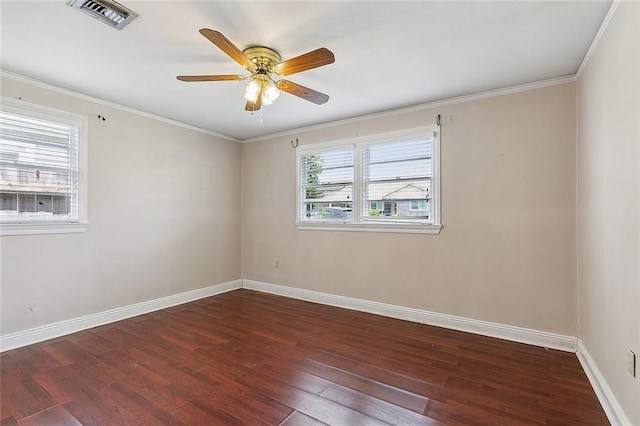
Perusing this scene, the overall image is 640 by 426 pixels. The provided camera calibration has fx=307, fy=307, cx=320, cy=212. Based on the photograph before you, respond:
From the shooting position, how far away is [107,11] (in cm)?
194

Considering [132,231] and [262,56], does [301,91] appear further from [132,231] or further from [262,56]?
[132,231]

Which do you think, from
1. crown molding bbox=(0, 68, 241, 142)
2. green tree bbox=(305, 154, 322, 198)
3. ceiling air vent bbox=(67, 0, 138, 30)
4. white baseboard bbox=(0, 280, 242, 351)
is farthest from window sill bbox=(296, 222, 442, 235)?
ceiling air vent bbox=(67, 0, 138, 30)

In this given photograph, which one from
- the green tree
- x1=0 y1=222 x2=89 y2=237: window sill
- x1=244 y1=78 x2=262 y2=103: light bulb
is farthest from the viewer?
the green tree

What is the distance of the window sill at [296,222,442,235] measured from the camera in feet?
11.6

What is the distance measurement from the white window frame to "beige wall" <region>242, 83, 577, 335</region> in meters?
2.91

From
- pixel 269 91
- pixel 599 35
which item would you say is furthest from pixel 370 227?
pixel 599 35

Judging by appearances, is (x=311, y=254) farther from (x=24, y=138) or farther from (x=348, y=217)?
(x=24, y=138)

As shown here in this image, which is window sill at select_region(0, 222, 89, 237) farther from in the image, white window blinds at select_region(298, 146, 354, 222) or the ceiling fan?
white window blinds at select_region(298, 146, 354, 222)

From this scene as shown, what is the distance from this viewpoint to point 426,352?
9.18ft

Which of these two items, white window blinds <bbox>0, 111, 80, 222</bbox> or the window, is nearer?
white window blinds <bbox>0, 111, 80, 222</bbox>

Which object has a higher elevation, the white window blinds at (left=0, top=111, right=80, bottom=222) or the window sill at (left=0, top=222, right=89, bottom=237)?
the white window blinds at (left=0, top=111, right=80, bottom=222)

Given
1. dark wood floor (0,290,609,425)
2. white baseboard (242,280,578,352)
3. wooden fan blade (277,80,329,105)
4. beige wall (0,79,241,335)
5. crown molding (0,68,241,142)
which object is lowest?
dark wood floor (0,290,609,425)

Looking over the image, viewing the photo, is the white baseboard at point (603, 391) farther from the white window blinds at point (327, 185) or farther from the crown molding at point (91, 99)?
the crown molding at point (91, 99)

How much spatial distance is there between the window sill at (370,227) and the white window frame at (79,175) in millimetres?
2608
